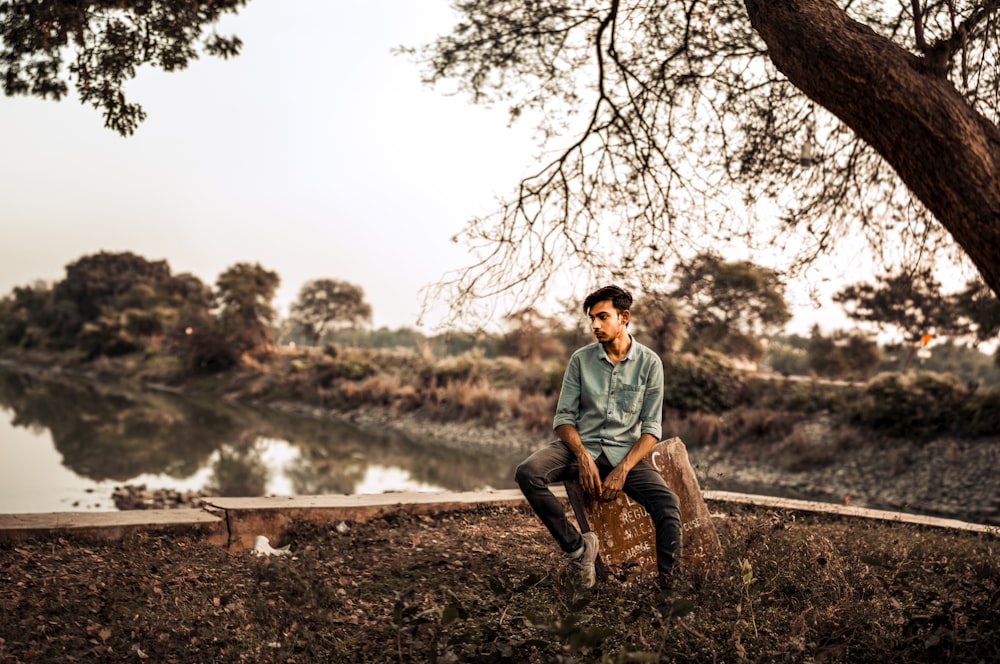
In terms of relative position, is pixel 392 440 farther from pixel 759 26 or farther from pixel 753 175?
pixel 759 26

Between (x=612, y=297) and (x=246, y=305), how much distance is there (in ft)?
106

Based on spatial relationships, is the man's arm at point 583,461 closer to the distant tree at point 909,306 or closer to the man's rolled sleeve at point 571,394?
the man's rolled sleeve at point 571,394

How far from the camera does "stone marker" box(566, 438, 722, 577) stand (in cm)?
391

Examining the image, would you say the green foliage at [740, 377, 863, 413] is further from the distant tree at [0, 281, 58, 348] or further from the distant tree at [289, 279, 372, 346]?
the distant tree at [0, 281, 58, 348]

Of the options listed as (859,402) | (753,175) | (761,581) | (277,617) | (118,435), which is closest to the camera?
(277,617)

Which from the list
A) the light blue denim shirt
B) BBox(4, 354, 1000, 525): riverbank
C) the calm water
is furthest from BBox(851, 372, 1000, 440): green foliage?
the light blue denim shirt

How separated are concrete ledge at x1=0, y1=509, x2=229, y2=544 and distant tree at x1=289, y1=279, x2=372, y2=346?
171 ft

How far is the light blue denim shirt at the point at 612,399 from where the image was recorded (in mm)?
3770

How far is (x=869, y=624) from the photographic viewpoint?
297cm

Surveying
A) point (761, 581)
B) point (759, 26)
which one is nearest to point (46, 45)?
point (759, 26)

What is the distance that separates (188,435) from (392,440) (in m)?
4.71

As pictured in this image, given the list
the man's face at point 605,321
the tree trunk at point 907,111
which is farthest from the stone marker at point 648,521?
the tree trunk at point 907,111

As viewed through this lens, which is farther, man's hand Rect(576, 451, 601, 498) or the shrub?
the shrub

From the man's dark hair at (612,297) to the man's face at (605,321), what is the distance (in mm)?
18
